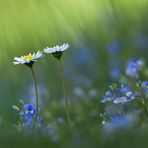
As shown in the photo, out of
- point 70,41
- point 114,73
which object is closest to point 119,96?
point 114,73

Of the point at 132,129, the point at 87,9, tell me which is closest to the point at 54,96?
the point at 87,9

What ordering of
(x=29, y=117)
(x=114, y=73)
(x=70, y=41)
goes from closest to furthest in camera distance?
1. (x=29, y=117)
2. (x=114, y=73)
3. (x=70, y=41)

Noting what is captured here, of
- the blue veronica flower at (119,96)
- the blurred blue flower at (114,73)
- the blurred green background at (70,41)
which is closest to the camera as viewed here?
the blue veronica flower at (119,96)

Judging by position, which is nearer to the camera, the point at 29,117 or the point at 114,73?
the point at 29,117

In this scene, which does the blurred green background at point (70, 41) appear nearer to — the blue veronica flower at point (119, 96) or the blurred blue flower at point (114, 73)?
the blurred blue flower at point (114, 73)

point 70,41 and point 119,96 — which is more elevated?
point 70,41

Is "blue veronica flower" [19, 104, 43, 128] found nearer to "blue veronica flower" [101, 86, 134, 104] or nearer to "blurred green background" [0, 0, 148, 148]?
"blue veronica flower" [101, 86, 134, 104]

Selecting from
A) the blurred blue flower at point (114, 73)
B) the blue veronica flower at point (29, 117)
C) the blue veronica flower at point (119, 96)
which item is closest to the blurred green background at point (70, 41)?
the blurred blue flower at point (114, 73)

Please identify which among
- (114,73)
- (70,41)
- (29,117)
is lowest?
(29,117)

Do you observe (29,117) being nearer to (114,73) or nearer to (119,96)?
(119,96)

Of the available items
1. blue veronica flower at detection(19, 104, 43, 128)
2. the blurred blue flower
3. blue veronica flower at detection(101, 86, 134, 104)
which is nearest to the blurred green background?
the blurred blue flower
